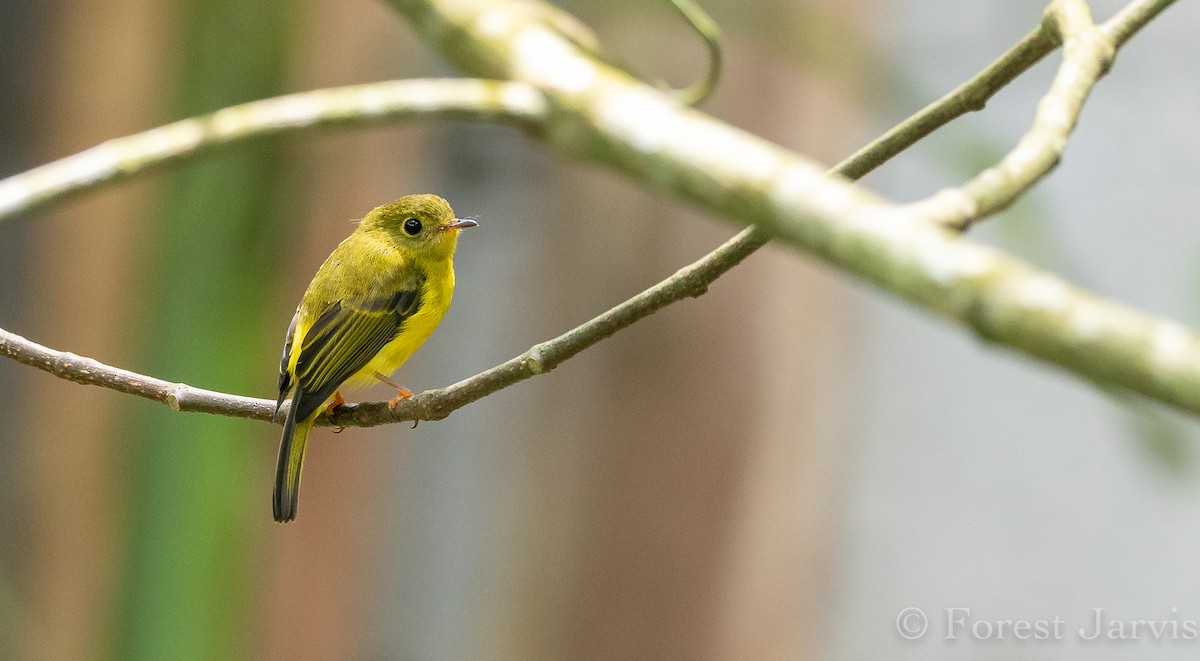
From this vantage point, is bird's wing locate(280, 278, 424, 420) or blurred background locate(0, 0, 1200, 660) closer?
bird's wing locate(280, 278, 424, 420)

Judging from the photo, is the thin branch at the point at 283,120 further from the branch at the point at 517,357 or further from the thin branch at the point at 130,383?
the thin branch at the point at 130,383

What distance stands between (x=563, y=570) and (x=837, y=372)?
146 centimetres

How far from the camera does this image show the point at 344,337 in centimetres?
229

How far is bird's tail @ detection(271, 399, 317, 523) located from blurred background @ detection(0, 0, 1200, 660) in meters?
1.95

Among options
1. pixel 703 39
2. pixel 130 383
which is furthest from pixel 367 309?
pixel 703 39

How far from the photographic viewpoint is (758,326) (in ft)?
14.7

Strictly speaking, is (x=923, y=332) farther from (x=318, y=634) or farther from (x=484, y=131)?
(x=318, y=634)

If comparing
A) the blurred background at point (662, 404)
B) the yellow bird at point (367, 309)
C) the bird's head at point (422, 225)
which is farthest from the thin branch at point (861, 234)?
the blurred background at point (662, 404)

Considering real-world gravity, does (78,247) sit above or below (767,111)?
below

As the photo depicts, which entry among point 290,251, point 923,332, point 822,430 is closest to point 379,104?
point 290,251

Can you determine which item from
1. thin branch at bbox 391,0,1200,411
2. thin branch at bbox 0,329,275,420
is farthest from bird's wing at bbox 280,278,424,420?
thin branch at bbox 391,0,1200,411

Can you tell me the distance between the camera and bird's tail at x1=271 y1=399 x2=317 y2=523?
189cm

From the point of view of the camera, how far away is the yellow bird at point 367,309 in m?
2.10

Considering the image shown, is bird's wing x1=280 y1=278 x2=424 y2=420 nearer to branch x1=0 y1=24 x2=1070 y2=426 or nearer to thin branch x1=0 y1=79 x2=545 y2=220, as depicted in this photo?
branch x1=0 y1=24 x2=1070 y2=426
